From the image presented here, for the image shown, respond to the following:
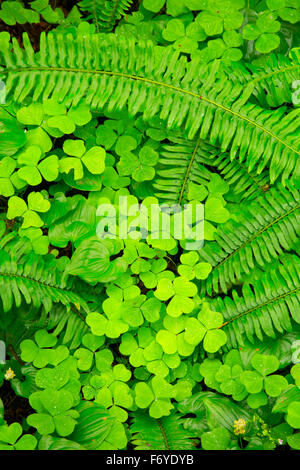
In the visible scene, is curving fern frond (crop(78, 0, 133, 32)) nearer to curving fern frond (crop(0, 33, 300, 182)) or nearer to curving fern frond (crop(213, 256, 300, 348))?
curving fern frond (crop(0, 33, 300, 182))

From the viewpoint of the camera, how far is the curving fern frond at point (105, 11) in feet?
8.46

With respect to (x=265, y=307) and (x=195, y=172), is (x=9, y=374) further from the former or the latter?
(x=195, y=172)

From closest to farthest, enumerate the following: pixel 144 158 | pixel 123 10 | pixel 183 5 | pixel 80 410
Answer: pixel 80 410 → pixel 144 158 → pixel 183 5 → pixel 123 10

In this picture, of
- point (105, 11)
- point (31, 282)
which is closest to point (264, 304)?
point (31, 282)

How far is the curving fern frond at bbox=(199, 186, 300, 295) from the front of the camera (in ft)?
7.02

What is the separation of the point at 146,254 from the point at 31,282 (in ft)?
2.18

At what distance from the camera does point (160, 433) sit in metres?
2.00

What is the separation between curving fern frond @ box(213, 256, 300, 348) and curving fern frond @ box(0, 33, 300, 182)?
0.54 meters

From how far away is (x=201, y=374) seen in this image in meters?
2.13

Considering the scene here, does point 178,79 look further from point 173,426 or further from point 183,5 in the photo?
point 173,426

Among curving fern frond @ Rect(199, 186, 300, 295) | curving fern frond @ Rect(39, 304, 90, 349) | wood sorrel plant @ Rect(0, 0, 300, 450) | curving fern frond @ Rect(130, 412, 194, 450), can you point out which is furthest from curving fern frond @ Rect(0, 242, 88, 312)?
curving fern frond @ Rect(199, 186, 300, 295)

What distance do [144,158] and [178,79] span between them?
49 cm

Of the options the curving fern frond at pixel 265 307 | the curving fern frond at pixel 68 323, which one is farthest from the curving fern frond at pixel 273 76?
the curving fern frond at pixel 68 323

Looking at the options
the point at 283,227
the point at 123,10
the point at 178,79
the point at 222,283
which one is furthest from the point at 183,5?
the point at 222,283
